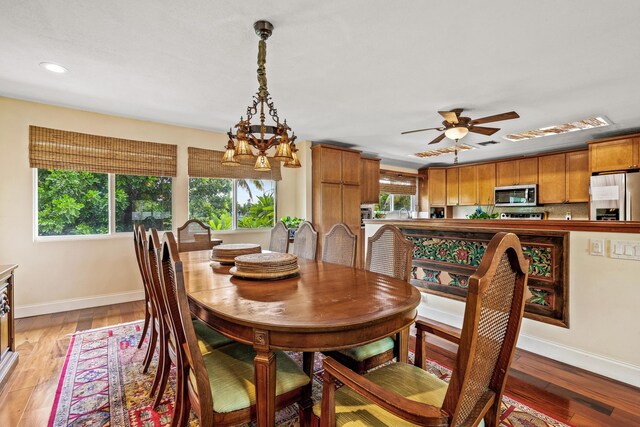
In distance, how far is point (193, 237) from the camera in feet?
12.0

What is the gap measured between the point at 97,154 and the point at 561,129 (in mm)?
6349

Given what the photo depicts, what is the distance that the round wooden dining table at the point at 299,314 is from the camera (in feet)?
3.72

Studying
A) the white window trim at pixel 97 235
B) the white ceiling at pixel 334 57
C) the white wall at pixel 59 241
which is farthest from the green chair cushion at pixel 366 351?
the white window trim at pixel 97 235

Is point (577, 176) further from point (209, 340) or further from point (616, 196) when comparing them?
point (209, 340)

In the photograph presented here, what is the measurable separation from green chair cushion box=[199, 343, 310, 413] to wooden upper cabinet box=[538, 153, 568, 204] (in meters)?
6.07

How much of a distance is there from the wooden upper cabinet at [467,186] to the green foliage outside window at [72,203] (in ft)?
22.2

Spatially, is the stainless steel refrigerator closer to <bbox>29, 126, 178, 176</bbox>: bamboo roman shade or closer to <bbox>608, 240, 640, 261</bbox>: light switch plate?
<bbox>608, 240, 640, 261</bbox>: light switch plate

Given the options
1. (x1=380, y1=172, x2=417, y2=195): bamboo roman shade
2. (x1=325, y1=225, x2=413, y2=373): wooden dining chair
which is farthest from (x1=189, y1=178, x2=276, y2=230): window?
(x1=325, y1=225, x2=413, y2=373): wooden dining chair

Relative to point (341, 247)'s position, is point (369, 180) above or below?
above

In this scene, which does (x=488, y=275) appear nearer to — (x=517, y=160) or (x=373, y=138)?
(x=373, y=138)

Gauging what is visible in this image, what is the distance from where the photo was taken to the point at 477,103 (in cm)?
342

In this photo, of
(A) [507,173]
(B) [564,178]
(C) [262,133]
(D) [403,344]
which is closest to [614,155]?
(B) [564,178]

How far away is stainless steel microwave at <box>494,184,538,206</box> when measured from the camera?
5.71 meters

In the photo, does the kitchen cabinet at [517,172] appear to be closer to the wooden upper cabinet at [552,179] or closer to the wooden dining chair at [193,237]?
the wooden upper cabinet at [552,179]
